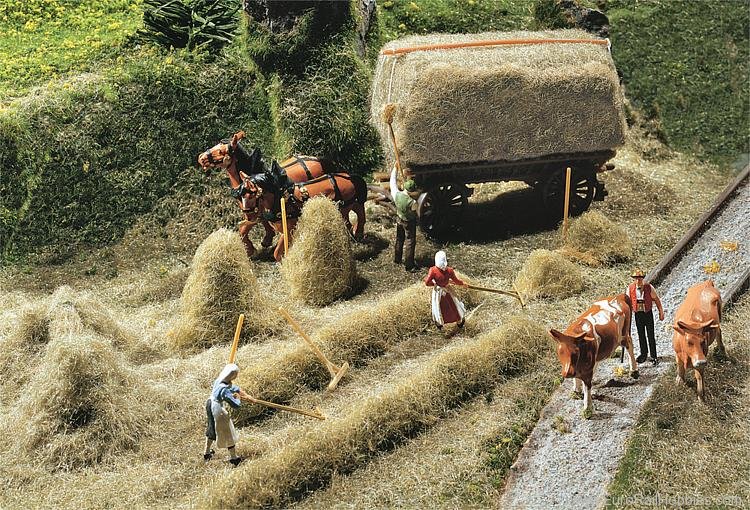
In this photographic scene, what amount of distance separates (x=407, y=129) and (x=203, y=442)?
22.5ft

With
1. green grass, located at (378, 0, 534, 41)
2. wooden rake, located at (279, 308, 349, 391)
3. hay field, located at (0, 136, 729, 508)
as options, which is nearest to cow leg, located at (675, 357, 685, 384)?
hay field, located at (0, 136, 729, 508)

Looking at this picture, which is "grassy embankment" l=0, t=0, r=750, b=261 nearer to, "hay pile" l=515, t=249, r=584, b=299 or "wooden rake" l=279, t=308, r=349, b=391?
"hay pile" l=515, t=249, r=584, b=299

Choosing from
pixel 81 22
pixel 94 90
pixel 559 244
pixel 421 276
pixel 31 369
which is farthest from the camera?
pixel 81 22

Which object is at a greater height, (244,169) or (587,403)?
(244,169)

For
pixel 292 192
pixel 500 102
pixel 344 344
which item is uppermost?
pixel 500 102

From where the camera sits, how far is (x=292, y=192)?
16.3 metres

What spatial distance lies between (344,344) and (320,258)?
6.93 ft

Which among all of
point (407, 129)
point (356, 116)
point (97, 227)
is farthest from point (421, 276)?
point (97, 227)

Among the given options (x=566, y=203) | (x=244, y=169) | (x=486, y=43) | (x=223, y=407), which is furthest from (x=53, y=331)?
(x=486, y=43)

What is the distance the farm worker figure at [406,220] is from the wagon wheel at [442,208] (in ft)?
2.21

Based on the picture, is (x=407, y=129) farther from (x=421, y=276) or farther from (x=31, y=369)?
(x=31, y=369)

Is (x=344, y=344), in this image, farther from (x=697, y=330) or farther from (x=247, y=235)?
(x=697, y=330)

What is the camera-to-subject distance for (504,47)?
57.5 feet

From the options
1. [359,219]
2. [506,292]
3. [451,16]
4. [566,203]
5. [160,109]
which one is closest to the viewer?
[506,292]
